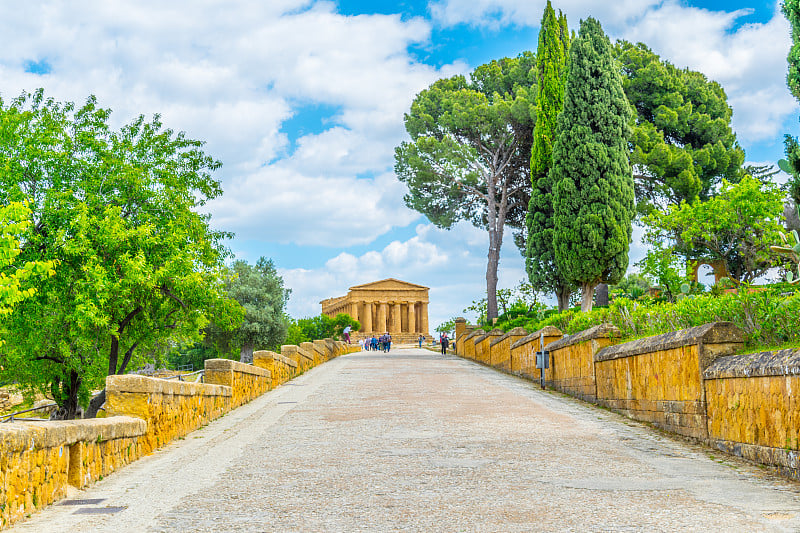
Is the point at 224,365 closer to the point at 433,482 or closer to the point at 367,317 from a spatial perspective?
the point at 433,482

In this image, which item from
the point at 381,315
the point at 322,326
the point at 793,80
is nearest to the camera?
the point at 793,80

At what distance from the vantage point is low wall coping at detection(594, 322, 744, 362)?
26.1 feet

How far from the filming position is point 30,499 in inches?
210

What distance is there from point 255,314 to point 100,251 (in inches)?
1018

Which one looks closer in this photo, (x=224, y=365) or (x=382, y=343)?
(x=224, y=365)

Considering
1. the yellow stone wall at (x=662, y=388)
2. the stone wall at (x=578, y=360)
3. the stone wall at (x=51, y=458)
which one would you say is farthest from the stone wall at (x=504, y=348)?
the stone wall at (x=51, y=458)

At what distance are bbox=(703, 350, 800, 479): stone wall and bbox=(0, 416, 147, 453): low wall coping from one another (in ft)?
21.4

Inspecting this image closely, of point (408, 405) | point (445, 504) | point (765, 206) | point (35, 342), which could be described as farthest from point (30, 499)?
point (765, 206)

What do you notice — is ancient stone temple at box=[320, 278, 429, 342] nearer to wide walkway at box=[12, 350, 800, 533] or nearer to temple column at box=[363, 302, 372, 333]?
temple column at box=[363, 302, 372, 333]

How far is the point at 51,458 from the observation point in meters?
5.74

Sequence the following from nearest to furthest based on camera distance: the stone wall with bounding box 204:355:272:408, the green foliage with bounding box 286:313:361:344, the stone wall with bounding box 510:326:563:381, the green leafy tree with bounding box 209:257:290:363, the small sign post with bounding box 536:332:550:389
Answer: the stone wall with bounding box 204:355:272:408 < the small sign post with bounding box 536:332:550:389 < the stone wall with bounding box 510:326:563:381 < the green leafy tree with bounding box 209:257:290:363 < the green foliage with bounding box 286:313:361:344

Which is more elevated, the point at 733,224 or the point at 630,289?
the point at 733,224

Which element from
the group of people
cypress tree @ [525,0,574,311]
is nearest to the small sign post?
cypress tree @ [525,0,574,311]

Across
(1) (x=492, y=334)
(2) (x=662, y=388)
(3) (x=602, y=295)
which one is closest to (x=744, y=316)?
(2) (x=662, y=388)
